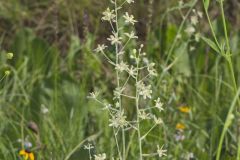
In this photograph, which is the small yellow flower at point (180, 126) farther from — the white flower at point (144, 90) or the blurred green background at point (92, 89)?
the white flower at point (144, 90)

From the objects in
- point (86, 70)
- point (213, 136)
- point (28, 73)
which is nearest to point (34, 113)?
point (86, 70)

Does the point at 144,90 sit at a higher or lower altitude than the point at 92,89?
higher

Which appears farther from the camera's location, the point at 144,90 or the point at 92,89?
the point at 92,89

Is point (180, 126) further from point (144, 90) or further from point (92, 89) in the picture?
point (144, 90)

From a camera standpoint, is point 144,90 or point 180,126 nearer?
point 144,90

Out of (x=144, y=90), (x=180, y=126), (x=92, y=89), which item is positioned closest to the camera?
(x=144, y=90)

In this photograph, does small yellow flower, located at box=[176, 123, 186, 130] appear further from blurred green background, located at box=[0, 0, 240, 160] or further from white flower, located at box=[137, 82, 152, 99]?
white flower, located at box=[137, 82, 152, 99]

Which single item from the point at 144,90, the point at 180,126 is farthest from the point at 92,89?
the point at 144,90

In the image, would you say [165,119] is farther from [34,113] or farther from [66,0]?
[66,0]

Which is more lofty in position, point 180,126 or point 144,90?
point 144,90

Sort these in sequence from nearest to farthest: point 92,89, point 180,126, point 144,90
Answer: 1. point 144,90
2. point 180,126
3. point 92,89
